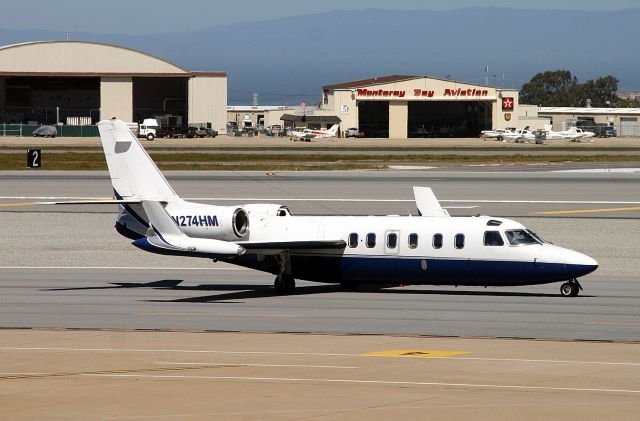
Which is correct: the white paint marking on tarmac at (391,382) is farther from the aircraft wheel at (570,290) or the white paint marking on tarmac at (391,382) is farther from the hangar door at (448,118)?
the hangar door at (448,118)

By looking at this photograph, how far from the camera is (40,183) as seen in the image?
7306cm

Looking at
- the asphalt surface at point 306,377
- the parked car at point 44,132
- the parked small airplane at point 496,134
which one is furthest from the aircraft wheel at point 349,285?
the parked car at point 44,132

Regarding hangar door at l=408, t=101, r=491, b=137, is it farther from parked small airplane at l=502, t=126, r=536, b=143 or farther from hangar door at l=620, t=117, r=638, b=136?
hangar door at l=620, t=117, r=638, b=136

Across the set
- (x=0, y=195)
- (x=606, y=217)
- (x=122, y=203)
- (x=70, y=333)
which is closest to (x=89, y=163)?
(x=0, y=195)

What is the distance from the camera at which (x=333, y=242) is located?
35531 mm

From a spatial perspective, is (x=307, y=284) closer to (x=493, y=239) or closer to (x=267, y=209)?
(x=267, y=209)

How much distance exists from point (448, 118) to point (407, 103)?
1428 cm

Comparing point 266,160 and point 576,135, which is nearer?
point 266,160

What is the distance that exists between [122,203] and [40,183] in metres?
38.4

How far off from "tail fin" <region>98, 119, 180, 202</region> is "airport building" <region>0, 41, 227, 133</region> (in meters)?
111

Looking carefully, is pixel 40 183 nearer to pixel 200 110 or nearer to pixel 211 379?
pixel 211 379

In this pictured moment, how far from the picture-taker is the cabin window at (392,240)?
35094 millimetres

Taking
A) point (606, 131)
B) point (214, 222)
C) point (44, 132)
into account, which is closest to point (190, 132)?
point (44, 132)

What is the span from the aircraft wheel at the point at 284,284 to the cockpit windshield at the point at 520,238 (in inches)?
275
